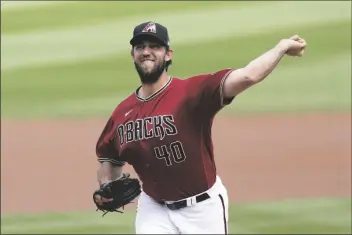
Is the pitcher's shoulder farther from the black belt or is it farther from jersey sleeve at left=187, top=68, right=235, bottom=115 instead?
the black belt

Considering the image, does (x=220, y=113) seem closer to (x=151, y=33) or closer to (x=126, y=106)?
(x=126, y=106)

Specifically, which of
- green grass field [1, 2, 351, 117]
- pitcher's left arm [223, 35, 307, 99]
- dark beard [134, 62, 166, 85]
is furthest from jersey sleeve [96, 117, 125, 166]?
green grass field [1, 2, 351, 117]

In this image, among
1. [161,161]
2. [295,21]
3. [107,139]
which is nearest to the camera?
[161,161]

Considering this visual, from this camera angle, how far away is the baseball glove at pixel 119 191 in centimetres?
252

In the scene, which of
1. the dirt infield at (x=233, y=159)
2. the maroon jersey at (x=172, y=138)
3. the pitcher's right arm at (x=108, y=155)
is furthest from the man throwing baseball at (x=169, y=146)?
the dirt infield at (x=233, y=159)

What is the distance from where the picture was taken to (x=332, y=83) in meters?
3.44

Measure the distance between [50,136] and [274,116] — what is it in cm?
123

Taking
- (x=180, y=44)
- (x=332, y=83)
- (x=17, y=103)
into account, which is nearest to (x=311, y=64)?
(x=332, y=83)

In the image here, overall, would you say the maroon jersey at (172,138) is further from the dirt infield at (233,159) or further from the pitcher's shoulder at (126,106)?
the dirt infield at (233,159)

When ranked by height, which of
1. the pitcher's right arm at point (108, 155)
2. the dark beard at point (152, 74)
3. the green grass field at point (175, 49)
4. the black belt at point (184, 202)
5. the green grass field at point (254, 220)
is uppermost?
the green grass field at point (175, 49)

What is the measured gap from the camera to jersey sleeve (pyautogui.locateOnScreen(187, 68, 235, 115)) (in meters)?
2.15

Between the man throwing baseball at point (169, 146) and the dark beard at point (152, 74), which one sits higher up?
the dark beard at point (152, 74)

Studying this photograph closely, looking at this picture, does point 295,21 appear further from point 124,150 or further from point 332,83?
point 124,150

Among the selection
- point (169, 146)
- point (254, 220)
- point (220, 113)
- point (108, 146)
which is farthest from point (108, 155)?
point (254, 220)
